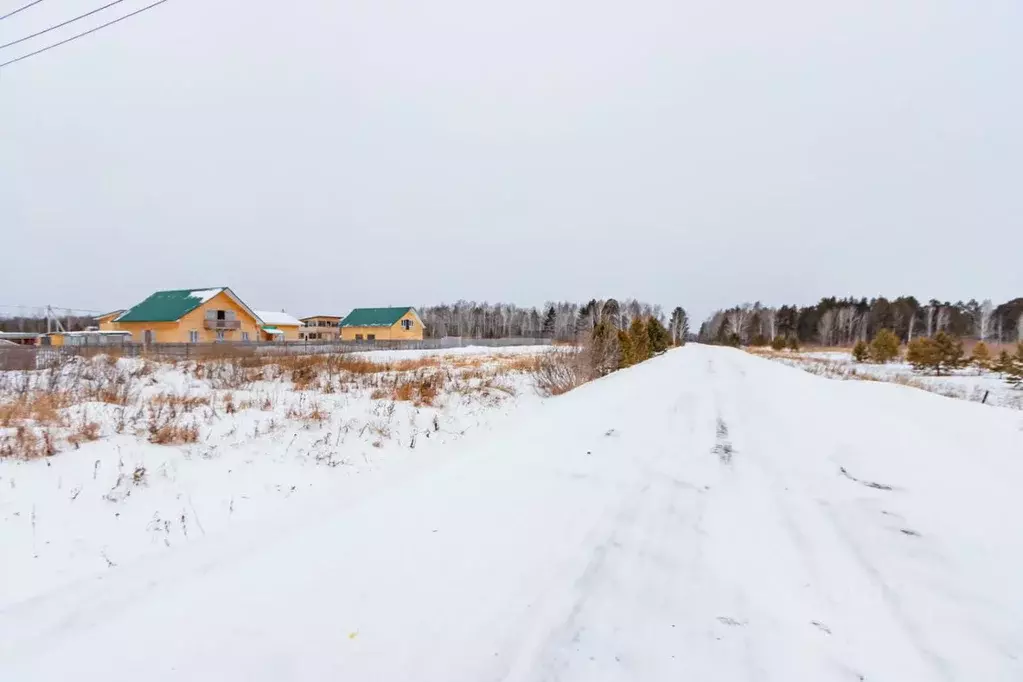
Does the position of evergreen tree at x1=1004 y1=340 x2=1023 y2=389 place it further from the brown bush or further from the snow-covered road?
the brown bush

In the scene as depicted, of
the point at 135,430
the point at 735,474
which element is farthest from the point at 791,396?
the point at 135,430

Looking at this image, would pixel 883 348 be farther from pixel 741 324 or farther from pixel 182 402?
pixel 741 324

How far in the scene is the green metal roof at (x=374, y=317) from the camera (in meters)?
60.4

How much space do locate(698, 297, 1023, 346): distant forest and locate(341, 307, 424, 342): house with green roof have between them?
6181 centimetres

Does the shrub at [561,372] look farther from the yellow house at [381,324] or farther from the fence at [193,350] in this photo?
the yellow house at [381,324]

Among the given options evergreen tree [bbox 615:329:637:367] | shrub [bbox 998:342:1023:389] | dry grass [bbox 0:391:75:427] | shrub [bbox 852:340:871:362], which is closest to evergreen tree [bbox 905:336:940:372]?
shrub [bbox 998:342:1023:389]

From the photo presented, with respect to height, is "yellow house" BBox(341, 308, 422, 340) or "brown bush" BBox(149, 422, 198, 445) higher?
"yellow house" BBox(341, 308, 422, 340)

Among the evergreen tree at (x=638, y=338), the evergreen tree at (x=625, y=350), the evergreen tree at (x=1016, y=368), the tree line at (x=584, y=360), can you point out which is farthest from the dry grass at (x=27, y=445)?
the evergreen tree at (x=1016, y=368)

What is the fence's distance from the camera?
1422 centimetres

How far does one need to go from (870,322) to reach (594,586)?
379 feet

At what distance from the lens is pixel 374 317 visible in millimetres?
62156

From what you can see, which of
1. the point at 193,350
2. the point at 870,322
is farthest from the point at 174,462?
the point at 870,322

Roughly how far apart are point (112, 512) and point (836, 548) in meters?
6.20

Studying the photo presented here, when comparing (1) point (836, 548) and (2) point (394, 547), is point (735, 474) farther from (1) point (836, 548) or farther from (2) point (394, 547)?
(2) point (394, 547)
